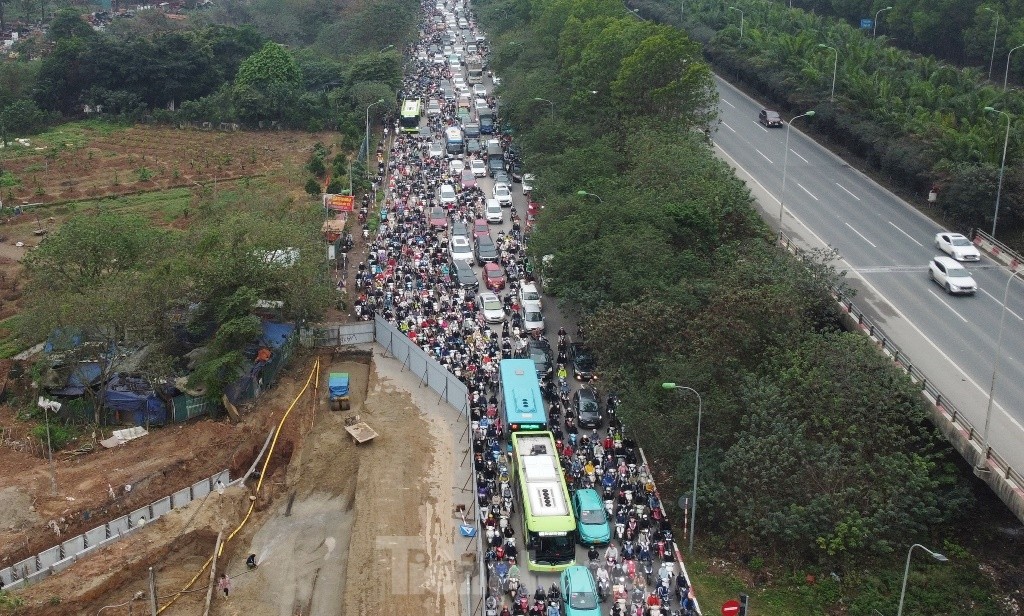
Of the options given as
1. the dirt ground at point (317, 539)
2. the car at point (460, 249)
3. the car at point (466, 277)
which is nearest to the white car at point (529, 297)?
the car at point (466, 277)

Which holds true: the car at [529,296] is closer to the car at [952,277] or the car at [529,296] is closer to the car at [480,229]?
the car at [480,229]

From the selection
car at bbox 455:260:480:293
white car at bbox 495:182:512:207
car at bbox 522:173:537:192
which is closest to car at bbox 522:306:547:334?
car at bbox 455:260:480:293

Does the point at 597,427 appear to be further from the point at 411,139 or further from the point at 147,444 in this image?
the point at 411,139

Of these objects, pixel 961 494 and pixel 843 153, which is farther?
pixel 843 153

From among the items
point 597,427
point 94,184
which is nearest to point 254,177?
point 94,184

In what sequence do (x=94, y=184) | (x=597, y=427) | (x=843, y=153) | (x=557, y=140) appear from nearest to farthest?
(x=597, y=427), (x=843, y=153), (x=557, y=140), (x=94, y=184)
